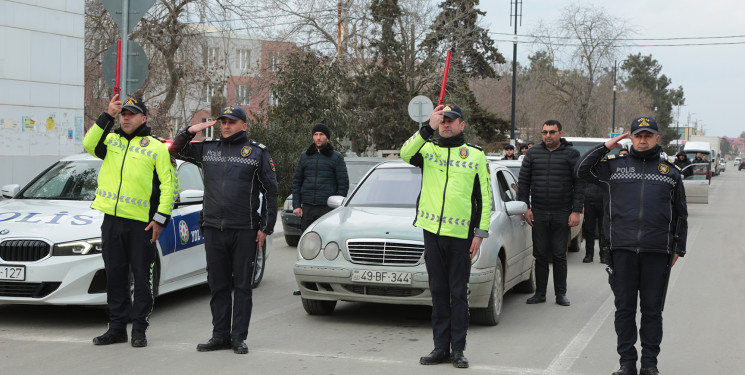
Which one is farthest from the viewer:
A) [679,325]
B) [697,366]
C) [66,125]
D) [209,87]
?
[209,87]

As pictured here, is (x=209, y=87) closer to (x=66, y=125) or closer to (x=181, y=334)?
(x=66, y=125)

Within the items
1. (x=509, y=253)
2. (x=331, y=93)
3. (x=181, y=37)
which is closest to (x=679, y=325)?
(x=509, y=253)

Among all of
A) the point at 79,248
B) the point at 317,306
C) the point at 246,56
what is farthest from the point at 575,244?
the point at 246,56

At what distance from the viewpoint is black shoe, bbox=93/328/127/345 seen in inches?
267

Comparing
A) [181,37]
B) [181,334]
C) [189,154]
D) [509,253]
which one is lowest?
[181,334]

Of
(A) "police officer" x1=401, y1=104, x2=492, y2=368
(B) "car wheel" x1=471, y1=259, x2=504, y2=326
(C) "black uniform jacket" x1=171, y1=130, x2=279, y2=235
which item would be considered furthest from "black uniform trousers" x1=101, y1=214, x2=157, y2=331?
(B) "car wheel" x1=471, y1=259, x2=504, y2=326

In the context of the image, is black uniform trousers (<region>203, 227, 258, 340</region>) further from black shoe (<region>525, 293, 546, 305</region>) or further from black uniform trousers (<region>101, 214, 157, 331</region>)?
black shoe (<region>525, 293, 546, 305</region>)

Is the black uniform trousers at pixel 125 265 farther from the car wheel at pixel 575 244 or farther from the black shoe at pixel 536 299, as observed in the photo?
the car wheel at pixel 575 244

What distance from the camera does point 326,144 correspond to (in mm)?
10023

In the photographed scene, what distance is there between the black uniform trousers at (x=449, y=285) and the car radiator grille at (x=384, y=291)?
1.12m

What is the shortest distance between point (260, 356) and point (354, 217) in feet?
6.67

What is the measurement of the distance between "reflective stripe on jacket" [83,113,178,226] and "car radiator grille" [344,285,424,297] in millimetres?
1834

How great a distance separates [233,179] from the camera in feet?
21.8

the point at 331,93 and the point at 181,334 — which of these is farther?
the point at 331,93
